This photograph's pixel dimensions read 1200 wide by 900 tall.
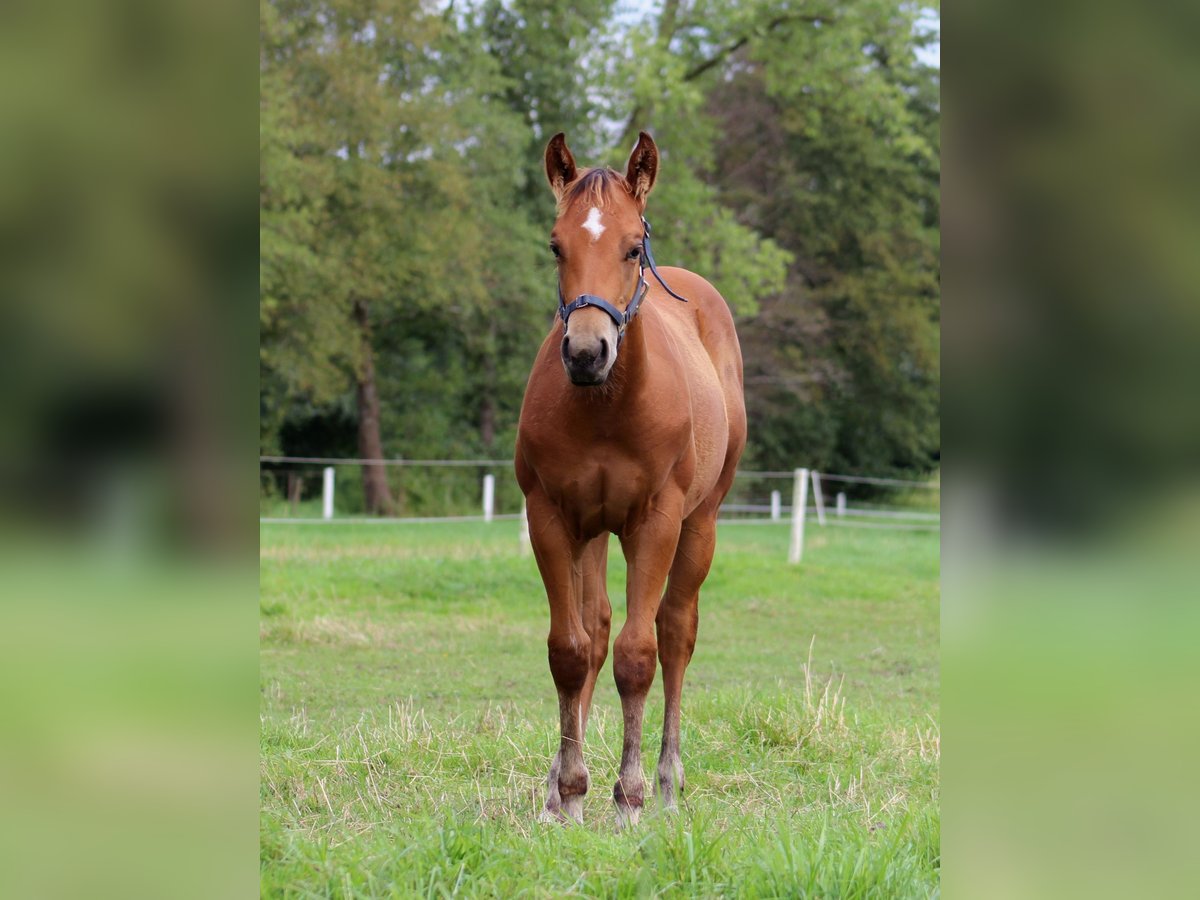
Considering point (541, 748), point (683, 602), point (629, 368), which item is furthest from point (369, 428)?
point (629, 368)

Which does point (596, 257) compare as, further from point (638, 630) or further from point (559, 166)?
point (638, 630)

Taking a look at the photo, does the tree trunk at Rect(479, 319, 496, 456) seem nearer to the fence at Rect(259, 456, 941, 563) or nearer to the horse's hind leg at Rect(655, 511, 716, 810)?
the fence at Rect(259, 456, 941, 563)

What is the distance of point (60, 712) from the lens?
1646mm

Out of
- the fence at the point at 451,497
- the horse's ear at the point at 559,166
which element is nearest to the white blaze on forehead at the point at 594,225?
the horse's ear at the point at 559,166

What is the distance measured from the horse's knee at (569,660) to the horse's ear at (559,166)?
1.68m

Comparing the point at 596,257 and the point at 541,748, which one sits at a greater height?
the point at 596,257

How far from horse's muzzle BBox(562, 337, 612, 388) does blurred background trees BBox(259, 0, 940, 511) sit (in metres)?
14.5

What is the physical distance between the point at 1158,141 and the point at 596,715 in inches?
191

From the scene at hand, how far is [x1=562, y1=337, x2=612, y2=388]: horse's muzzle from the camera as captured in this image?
3414mm

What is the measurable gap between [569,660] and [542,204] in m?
25.2

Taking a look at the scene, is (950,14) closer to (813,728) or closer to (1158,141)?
(1158,141)

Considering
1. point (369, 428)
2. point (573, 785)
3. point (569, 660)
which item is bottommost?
point (573, 785)

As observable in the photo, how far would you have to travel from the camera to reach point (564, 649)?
4266 mm

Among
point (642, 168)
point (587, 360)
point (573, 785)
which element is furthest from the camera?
point (573, 785)
